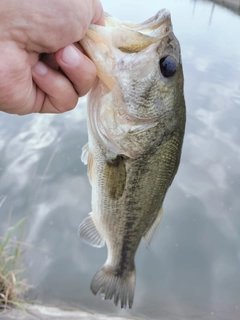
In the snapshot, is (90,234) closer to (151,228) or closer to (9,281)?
(151,228)

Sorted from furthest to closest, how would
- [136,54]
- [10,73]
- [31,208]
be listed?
[31,208], [136,54], [10,73]

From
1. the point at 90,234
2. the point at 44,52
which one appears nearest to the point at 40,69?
the point at 44,52

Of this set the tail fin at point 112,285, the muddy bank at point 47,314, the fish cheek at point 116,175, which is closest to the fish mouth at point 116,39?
the fish cheek at point 116,175

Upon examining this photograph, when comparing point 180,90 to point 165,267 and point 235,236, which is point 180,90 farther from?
point 235,236

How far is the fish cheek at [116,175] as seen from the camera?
1.63 m

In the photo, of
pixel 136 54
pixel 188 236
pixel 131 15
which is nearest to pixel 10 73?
pixel 136 54

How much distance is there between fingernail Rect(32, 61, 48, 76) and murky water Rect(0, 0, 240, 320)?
2.50 m

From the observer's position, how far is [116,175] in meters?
1.66

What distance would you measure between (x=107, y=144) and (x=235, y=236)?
340cm

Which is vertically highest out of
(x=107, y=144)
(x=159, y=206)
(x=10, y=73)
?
(x=10, y=73)

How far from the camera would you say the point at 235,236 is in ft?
14.3

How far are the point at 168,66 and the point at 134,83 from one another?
0.52 feet

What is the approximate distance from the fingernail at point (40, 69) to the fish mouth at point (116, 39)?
17 cm

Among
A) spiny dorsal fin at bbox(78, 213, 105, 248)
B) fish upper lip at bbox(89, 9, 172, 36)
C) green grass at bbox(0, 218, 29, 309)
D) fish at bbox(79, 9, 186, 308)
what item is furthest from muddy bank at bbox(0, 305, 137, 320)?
fish upper lip at bbox(89, 9, 172, 36)
